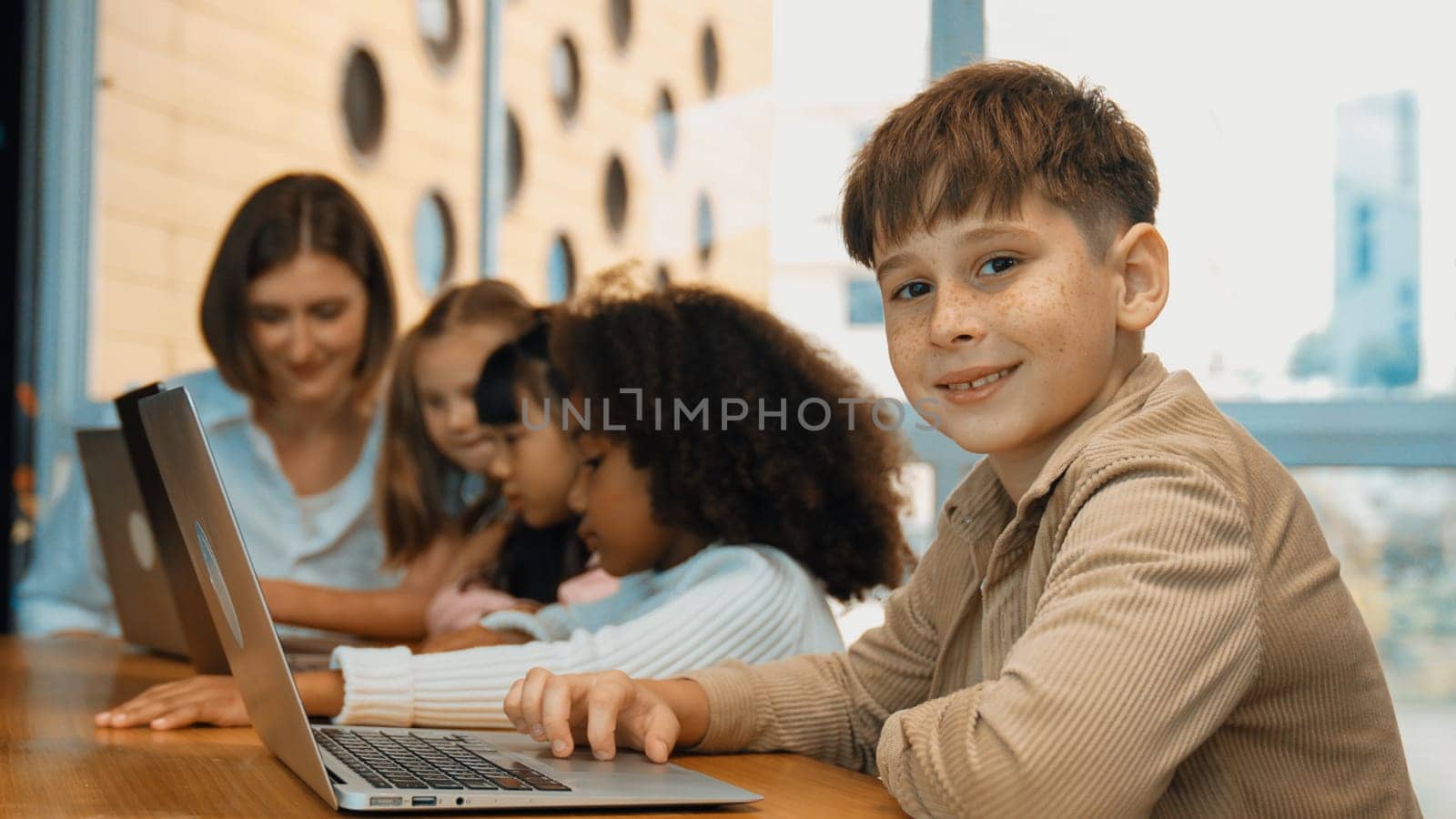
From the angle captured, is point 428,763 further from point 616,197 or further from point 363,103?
point 363,103

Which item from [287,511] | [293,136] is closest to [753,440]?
[287,511]

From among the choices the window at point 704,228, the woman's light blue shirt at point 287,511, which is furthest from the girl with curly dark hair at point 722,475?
the window at point 704,228

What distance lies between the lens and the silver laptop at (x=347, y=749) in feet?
2.42

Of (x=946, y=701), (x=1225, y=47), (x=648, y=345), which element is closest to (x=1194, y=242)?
(x=1225, y=47)

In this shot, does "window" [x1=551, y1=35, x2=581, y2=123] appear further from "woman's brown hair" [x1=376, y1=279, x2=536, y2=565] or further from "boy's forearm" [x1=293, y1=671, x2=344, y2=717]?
"boy's forearm" [x1=293, y1=671, x2=344, y2=717]

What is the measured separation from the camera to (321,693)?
1.04 m

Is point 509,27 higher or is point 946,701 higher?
point 509,27

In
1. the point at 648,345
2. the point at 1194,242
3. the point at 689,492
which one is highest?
the point at 1194,242

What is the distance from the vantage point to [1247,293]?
6.68ft

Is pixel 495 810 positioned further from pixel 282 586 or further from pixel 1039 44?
pixel 1039 44

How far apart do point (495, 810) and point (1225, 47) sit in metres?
1.74

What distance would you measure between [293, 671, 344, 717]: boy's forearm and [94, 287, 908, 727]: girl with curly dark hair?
23cm

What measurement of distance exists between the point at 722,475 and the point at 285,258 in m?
1.00

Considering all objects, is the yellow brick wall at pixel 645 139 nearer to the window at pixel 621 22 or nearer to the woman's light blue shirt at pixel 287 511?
the window at pixel 621 22
